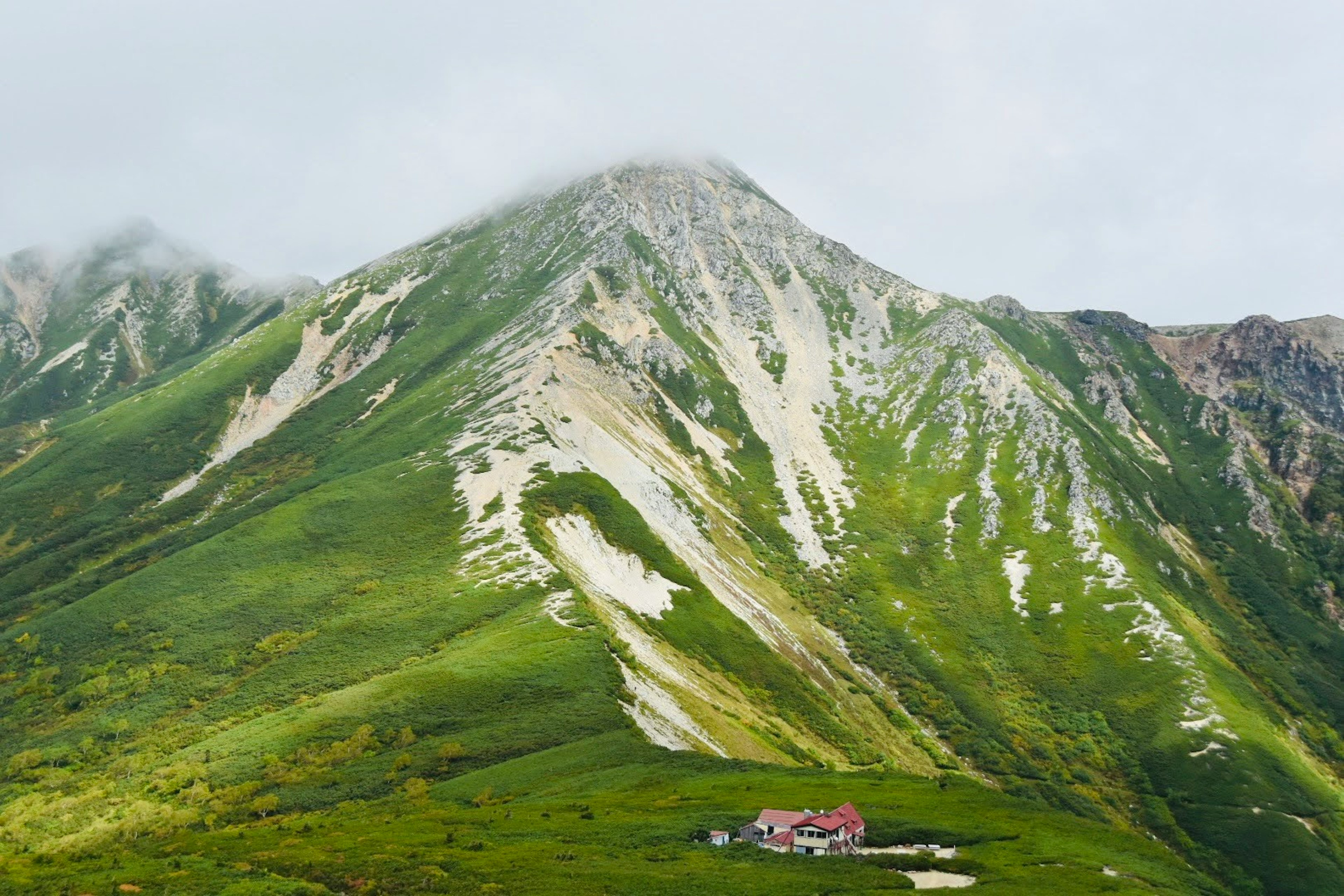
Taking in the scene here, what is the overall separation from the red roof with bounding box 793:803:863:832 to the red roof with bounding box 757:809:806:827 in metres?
0.38

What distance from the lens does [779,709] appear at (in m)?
106

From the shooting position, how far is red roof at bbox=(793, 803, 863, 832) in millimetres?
51875

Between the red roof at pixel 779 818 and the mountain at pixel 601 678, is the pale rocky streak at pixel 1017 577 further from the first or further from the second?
the red roof at pixel 779 818

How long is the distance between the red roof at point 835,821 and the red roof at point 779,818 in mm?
383

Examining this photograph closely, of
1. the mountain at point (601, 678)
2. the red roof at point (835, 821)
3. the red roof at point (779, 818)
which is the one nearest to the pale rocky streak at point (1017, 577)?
the mountain at point (601, 678)

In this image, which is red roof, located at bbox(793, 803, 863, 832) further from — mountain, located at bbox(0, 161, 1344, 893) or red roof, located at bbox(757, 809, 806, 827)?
mountain, located at bbox(0, 161, 1344, 893)

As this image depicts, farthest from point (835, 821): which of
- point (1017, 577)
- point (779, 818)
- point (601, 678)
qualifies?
point (1017, 577)

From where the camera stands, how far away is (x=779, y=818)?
53.3 meters

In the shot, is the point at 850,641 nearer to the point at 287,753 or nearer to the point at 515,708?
the point at 515,708

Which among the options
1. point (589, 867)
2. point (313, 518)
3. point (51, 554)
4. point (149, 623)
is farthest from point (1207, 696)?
point (51, 554)

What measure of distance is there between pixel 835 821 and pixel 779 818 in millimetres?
3727

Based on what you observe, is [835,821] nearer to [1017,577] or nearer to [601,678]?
[601,678]

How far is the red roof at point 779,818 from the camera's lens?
52.7 metres

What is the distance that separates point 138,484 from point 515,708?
170 meters
